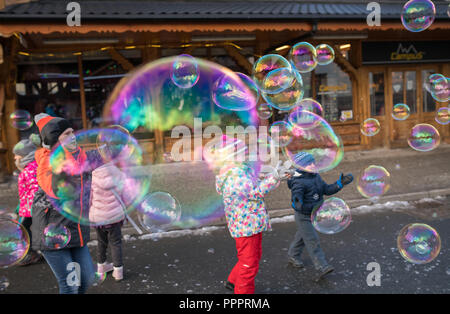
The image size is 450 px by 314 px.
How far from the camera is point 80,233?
2867 mm

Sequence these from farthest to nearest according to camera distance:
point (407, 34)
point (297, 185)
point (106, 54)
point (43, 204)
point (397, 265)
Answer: point (407, 34), point (106, 54), point (397, 265), point (297, 185), point (43, 204)

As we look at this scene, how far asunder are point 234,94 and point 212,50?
5167 mm

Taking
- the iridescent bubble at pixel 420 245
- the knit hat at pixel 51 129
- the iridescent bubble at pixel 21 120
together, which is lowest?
the iridescent bubble at pixel 420 245

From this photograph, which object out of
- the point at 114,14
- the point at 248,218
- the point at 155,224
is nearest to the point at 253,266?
the point at 248,218

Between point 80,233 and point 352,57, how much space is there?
31.5ft

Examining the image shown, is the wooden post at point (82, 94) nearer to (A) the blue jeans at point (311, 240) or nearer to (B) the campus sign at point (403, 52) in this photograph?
(A) the blue jeans at point (311, 240)

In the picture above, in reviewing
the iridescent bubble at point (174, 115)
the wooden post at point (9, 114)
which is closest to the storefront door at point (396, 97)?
the iridescent bubble at point (174, 115)

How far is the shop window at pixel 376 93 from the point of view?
424 inches

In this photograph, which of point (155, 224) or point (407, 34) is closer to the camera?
point (155, 224)

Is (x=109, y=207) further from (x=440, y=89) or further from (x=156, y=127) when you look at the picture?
(x=156, y=127)

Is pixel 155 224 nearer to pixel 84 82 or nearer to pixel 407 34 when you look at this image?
pixel 84 82

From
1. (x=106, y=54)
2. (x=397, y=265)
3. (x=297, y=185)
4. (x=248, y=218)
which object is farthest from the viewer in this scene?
(x=106, y=54)

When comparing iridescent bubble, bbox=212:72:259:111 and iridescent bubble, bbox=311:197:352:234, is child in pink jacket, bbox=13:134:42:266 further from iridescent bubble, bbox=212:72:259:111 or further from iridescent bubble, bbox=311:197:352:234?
iridescent bubble, bbox=311:197:352:234

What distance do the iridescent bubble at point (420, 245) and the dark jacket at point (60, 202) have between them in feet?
10.3
